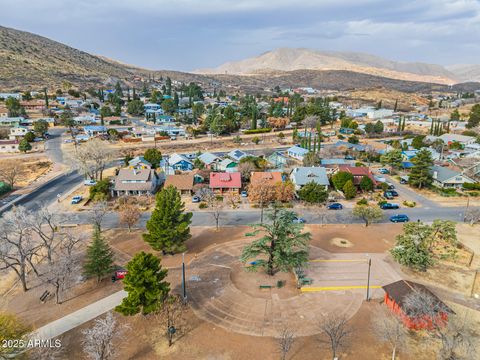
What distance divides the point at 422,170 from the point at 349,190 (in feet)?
51.6

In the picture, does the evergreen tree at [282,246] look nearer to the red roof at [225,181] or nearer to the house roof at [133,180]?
the red roof at [225,181]

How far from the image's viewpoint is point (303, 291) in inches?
1204

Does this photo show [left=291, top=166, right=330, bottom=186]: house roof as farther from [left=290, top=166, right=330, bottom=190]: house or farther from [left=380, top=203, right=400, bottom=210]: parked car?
[left=380, top=203, right=400, bottom=210]: parked car

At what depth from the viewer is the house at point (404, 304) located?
25.0 m

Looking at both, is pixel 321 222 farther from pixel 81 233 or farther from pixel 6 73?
pixel 6 73

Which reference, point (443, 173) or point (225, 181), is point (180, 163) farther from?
point (443, 173)

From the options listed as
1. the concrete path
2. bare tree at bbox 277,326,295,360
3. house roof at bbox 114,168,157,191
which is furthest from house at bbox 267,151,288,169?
bare tree at bbox 277,326,295,360

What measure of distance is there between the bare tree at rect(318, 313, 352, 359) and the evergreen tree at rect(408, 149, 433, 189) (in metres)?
40.6

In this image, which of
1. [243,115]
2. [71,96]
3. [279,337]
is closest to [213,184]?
[279,337]

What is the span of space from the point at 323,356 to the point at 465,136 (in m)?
93.0

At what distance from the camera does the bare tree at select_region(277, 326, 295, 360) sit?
21.9 metres

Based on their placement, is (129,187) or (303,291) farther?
(129,187)

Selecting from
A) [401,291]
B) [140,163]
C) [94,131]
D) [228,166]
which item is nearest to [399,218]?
[401,291]

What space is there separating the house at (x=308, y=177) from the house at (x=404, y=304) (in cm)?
2857
